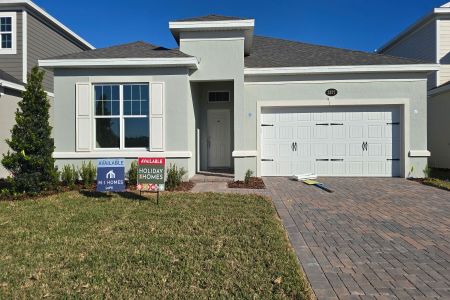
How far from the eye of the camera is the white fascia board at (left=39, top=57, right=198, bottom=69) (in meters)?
9.43

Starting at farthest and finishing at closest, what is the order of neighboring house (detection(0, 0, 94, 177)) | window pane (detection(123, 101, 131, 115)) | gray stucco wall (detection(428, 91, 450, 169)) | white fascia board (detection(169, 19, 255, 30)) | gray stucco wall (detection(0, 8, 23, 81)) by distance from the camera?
gray stucco wall (detection(0, 8, 23, 81)) < gray stucco wall (detection(428, 91, 450, 169)) < neighboring house (detection(0, 0, 94, 177)) < white fascia board (detection(169, 19, 255, 30)) < window pane (detection(123, 101, 131, 115))

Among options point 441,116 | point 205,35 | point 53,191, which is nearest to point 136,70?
point 205,35

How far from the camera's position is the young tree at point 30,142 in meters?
7.75

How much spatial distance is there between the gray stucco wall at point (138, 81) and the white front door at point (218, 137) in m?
3.01

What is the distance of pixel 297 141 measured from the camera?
11.1m

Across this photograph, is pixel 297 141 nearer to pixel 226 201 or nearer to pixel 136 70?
pixel 226 201

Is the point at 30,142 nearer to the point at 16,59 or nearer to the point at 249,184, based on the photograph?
the point at 249,184

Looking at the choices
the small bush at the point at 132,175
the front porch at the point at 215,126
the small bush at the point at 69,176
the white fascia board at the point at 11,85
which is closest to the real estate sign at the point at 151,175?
the small bush at the point at 132,175

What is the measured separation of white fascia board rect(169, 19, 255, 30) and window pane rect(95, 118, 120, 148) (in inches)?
140

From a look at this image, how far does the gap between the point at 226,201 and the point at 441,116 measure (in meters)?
11.1

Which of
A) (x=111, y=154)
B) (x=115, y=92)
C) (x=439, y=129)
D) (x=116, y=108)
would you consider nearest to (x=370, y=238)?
(x=111, y=154)

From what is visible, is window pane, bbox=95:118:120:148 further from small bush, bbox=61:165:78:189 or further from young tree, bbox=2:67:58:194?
young tree, bbox=2:67:58:194

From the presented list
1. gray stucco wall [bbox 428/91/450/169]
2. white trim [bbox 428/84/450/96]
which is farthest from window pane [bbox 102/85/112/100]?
gray stucco wall [bbox 428/91/450/169]

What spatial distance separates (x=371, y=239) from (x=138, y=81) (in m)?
7.62
